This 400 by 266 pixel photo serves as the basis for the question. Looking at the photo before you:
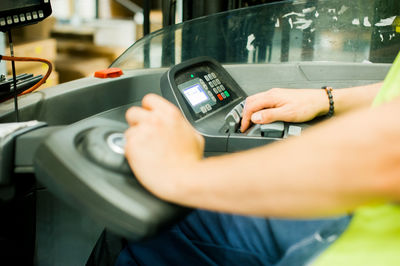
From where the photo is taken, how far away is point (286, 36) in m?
1.35

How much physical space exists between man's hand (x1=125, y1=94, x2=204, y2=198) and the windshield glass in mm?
728

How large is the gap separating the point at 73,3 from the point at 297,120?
347 centimetres

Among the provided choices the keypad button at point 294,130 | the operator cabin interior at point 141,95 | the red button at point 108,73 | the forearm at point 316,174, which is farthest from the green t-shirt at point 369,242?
the red button at point 108,73

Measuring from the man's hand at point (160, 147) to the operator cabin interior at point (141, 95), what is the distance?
0.03 meters

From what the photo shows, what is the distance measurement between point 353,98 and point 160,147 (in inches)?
23.7

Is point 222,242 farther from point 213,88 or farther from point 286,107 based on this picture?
point 213,88

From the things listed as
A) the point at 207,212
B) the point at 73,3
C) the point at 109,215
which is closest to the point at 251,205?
the point at 109,215

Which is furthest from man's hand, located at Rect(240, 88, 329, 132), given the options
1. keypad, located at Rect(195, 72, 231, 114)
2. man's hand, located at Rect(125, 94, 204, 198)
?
man's hand, located at Rect(125, 94, 204, 198)

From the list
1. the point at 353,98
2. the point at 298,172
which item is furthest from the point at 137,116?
the point at 353,98

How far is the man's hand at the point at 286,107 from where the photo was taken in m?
0.98

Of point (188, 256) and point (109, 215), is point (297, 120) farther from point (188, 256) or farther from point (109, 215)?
point (109, 215)

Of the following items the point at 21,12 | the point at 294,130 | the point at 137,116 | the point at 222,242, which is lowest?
the point at 222,242

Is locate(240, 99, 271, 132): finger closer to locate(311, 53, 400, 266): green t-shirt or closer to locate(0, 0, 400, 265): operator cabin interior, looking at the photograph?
locate(0, 0, 400, 265): operator cabin interior

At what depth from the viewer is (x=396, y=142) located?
1.36 ft
